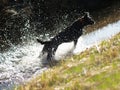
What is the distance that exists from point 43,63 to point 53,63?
0.74m

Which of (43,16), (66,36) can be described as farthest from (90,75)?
(43,16)

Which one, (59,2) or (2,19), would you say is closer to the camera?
(2,19)

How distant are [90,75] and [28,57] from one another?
29.8 ft

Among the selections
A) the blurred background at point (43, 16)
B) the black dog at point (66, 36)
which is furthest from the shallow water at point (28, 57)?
the blurred background at point (43, 16)

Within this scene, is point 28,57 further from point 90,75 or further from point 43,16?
point 43,16

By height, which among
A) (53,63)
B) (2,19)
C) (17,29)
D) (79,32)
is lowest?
(53,63)

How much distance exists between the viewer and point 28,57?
21375 mm

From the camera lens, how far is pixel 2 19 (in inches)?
1390

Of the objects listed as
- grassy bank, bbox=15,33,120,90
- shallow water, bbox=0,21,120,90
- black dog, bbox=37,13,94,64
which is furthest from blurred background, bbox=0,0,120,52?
grassy bank, bbox=15,33,120,90

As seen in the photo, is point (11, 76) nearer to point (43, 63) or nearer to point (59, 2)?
point (43, 63)

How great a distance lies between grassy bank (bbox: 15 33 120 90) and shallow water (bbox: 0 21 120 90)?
250 cm

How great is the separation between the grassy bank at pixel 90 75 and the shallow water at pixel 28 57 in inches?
98.4

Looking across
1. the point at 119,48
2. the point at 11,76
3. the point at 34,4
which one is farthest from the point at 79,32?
the point at 34,4

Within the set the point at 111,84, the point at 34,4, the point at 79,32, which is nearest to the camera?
the point at 111,84
